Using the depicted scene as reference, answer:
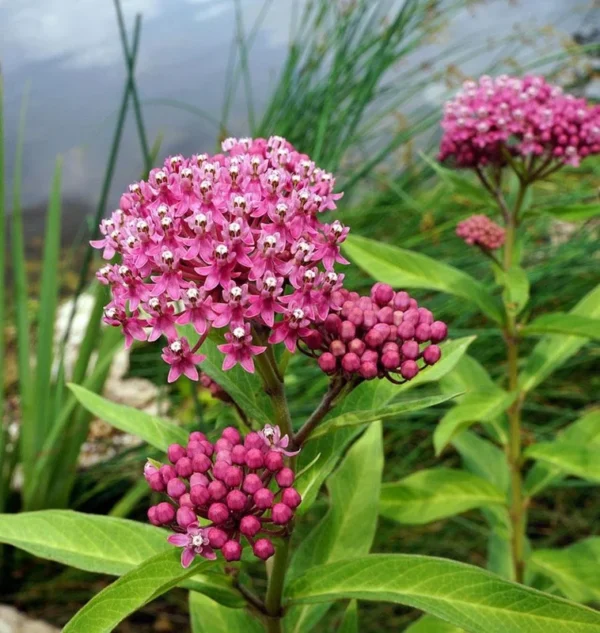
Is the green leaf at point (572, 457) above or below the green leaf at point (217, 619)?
above

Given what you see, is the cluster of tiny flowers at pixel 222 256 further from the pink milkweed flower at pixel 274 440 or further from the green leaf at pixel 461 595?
the green leaf at pixel 461 595

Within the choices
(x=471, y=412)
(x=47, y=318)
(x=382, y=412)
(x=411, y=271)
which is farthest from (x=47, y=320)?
(x=382, y=412)

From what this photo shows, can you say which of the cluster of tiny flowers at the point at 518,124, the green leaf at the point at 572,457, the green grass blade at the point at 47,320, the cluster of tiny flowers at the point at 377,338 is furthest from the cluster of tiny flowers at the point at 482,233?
the green grass blade at the point at 47,320

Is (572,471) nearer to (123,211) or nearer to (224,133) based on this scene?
(123,211)

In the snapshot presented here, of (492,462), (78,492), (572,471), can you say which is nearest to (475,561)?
(492,462)

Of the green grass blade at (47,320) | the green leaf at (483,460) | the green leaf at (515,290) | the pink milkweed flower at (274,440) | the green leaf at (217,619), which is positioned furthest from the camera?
the green grass blade at (47,320)

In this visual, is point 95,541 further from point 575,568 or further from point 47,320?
point 47,320

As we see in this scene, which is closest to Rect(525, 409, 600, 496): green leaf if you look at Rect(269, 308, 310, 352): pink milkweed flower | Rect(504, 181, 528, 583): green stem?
Rect(504, 181, 528, 583): green stem

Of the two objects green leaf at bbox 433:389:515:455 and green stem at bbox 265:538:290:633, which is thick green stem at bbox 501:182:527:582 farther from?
green stem at bbox 265:538:290:633
